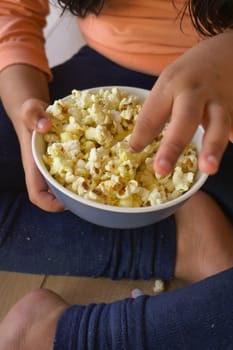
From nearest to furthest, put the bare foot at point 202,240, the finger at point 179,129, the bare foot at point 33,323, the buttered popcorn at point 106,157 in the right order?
the finger at point 179,129, the buttered popcorn at point 106,157, the bare foot at point 33,323, the bare foot at point 202,240

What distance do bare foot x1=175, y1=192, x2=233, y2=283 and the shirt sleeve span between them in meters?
0.35

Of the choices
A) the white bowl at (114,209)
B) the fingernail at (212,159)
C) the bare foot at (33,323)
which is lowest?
the bare foot at (33,323)

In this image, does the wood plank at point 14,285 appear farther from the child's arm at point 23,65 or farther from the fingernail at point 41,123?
the fingernail at point 41,123

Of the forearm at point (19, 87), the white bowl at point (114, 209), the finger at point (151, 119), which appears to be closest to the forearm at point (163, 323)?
the white bowl at point (114, 209)

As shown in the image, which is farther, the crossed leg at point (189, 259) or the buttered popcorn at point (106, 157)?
the crossed leg at point (189, 259)

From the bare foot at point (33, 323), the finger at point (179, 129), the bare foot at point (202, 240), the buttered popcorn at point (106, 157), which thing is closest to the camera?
the finger at point (179, 129)

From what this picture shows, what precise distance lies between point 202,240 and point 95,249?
7.0 inches

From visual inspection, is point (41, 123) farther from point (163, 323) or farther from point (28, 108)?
point (163, 323)

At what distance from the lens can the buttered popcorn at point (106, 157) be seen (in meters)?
0.53

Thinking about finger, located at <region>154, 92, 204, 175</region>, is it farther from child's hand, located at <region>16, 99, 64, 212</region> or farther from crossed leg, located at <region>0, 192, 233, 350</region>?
crossed leg, located at <region>0, 192, 233, 350</region>

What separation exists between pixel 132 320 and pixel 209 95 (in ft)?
1.00

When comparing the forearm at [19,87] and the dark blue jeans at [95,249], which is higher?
the forearm at [19,87]

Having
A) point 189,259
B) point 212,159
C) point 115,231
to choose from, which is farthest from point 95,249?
point 212,159

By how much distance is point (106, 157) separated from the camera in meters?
0.56
